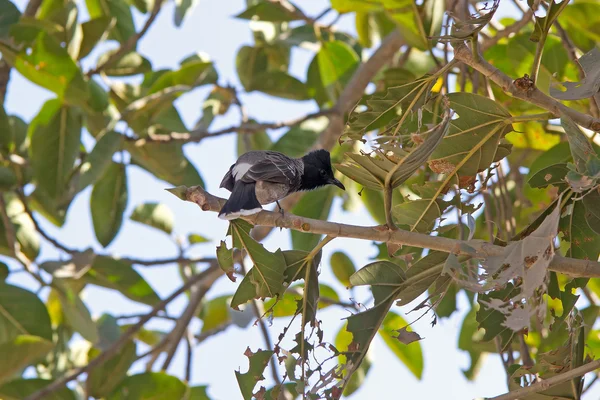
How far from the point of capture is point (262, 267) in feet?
8.09

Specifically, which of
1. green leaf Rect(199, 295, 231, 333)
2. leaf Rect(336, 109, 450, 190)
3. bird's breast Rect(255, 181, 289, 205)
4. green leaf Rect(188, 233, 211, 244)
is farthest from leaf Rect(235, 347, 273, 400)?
green leaf Rect(188, 233, 211, 244)

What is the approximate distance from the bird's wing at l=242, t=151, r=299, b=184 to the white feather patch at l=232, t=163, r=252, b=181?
32 mm

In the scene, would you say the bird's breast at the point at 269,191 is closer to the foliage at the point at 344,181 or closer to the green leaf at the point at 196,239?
the foliage at the point at 344,181

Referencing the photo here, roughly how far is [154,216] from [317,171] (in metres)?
1.75

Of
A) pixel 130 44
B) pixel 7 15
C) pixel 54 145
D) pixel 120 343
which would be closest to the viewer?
pixel 7 15

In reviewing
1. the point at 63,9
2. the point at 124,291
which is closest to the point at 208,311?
the point at 124,291

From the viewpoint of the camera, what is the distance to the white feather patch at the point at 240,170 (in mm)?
3463

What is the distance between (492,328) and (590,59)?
40.8 inches

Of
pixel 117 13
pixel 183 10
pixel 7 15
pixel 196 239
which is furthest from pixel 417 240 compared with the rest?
pixel 117 13

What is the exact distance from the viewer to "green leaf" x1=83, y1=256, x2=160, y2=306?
4785 mm

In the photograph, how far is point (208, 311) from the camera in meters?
5.84

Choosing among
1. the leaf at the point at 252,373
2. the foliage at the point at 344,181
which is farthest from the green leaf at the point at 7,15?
the leaf at the point at 252,373

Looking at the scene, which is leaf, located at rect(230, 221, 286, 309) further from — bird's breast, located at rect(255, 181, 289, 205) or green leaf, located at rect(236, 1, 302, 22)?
green leaf, located at rect(236, 1, 302, 22)

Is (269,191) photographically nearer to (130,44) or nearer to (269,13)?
(269,13)
